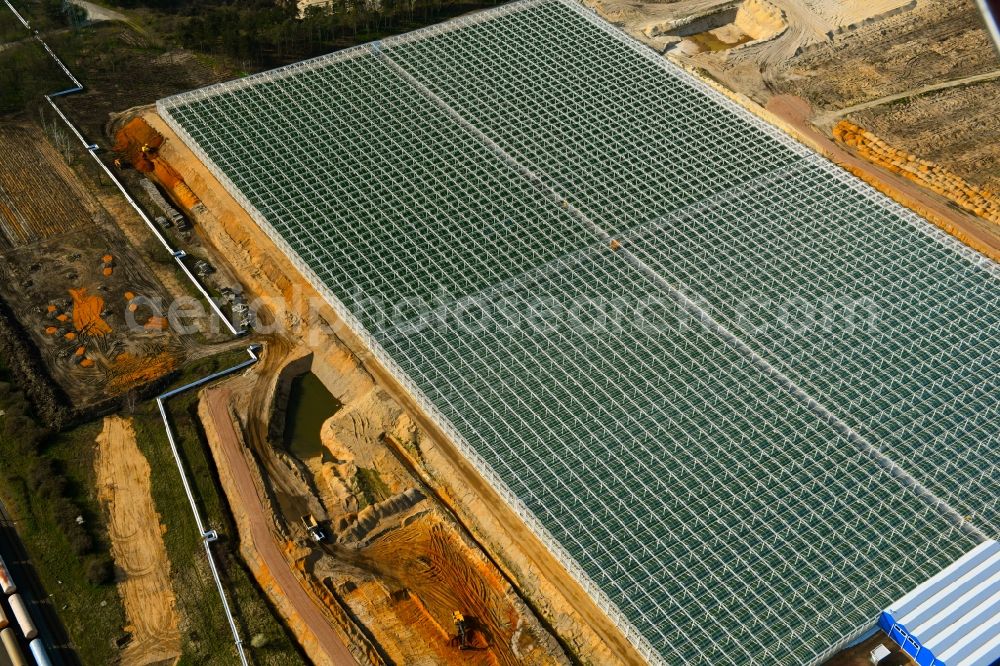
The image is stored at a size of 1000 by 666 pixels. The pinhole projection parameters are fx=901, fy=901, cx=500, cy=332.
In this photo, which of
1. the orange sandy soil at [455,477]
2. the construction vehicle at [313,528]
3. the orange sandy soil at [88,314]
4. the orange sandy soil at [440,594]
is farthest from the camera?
the orange sandy soil at [88,314]

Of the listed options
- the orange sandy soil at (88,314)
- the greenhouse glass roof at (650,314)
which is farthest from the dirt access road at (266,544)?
the greenhouse glass roof at (650,314)

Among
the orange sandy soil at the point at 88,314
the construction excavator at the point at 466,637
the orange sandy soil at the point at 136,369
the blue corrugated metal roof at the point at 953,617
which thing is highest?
the blue corrugated metal roof at the point at 953,617

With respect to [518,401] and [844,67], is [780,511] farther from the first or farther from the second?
[844,67]

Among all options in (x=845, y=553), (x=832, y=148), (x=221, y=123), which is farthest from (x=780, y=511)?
(x=221, y=123)

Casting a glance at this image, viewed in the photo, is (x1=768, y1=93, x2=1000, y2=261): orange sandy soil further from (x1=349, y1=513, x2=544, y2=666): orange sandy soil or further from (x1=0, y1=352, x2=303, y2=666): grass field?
(x1=0, y1=352, x2=303, y2=666): grass field

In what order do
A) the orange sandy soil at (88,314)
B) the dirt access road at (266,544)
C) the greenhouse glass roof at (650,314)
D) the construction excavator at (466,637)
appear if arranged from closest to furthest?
the dirt access road at (266,544), the greenhouse glass roof at (650,314), the construction excavator at (466,637), the orange sandy soil at (88,314)

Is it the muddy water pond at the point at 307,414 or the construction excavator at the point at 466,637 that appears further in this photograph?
the muddy water pond at the point at 307,414

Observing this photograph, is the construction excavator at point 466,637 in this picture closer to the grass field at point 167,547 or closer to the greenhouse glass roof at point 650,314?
the greenhouse glass roof at point 650,314
